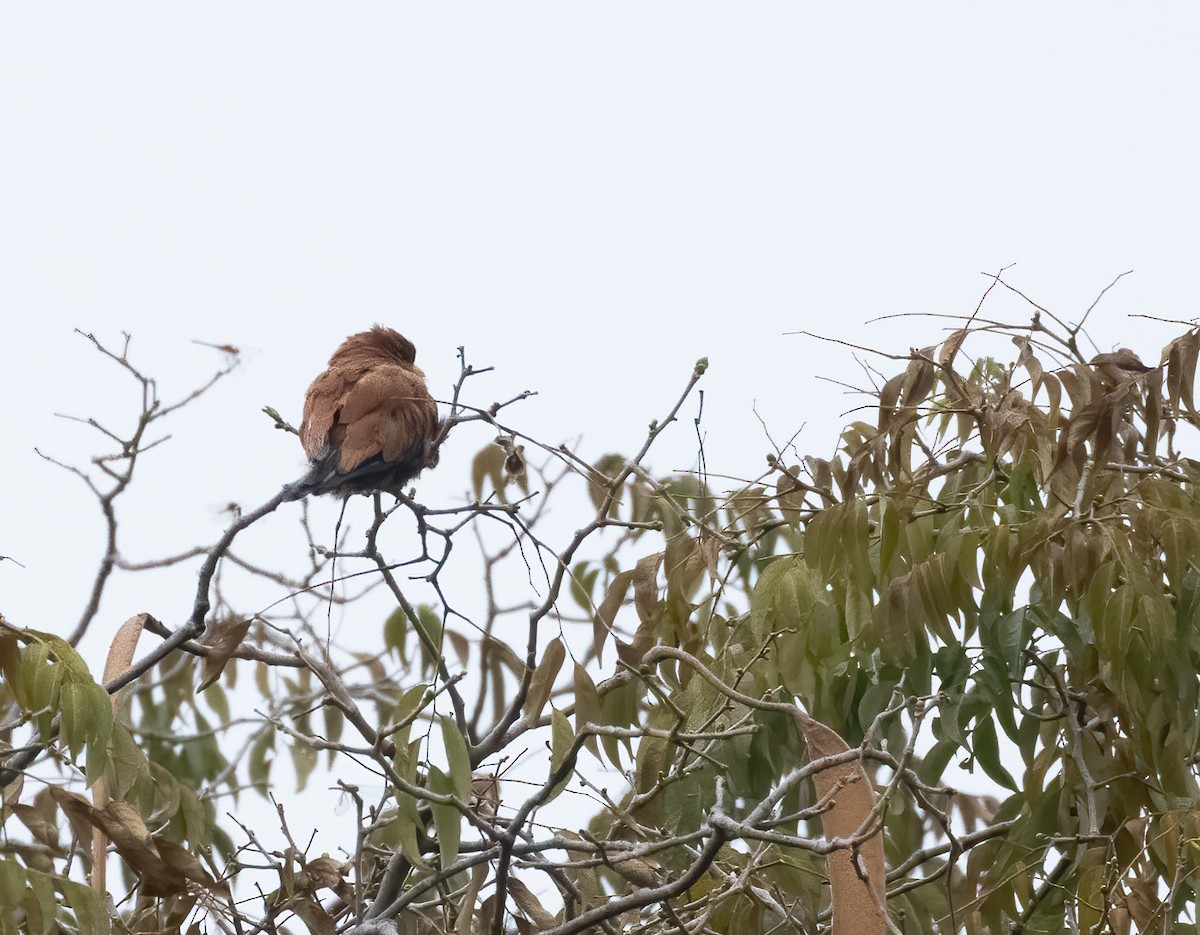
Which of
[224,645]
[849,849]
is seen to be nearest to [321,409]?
[224,645]

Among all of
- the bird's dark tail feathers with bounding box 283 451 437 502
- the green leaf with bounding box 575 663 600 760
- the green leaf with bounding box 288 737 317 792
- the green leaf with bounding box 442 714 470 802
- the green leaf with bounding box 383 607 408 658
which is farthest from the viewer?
the bird's dark tail feathers with bounding box 283 451 437 502

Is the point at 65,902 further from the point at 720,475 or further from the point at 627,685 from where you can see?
the point at 720,475

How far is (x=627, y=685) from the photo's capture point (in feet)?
6.94

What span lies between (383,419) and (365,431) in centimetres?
7

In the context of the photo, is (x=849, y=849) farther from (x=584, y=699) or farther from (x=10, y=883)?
(x=10, y=883)

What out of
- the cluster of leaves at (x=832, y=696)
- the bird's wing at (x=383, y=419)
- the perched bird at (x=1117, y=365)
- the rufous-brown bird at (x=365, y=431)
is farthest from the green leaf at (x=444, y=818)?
the bird's wing at (x=383, y=419)

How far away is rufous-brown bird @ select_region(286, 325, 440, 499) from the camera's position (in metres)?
3.36

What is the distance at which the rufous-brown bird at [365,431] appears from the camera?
132 inches

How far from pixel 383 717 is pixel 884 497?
1.60 m

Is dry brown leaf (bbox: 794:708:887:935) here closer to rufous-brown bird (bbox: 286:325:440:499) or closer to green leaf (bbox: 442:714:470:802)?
green leaf (bbox: 442:714:470:802)

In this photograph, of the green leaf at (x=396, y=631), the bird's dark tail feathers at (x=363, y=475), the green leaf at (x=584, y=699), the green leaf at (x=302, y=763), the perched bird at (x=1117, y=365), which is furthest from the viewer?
the bird's dark tail feathers at (x=363, y=475)

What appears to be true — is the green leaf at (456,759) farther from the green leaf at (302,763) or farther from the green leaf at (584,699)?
the green leaf at (302,763)

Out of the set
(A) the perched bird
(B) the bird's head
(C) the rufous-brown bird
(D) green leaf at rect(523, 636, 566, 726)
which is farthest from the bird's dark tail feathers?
(A) the perched bird

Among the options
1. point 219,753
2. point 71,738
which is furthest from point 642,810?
point 219,753
